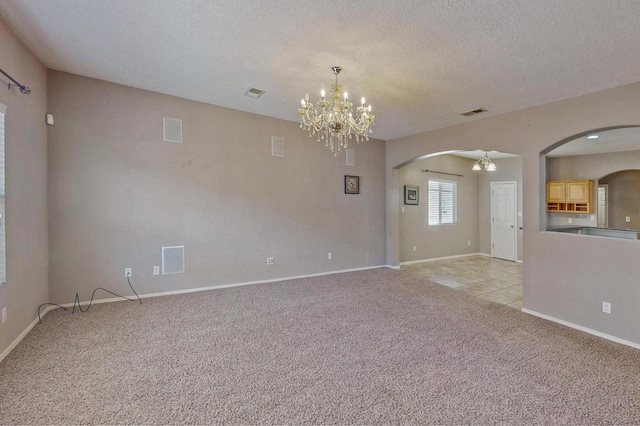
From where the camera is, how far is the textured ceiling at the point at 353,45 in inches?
84.8

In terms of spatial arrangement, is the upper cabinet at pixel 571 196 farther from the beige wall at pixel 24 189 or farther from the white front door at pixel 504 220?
the beige wall at pixel 24 189

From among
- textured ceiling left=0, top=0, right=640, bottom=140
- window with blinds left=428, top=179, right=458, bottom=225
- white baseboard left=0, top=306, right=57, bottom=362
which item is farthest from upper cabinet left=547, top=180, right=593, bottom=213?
white baseboard left=0, top=306, right=57, bottom=362

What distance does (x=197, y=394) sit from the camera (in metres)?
2.05

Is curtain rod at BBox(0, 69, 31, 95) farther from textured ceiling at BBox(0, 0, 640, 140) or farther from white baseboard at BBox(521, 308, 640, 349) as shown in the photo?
white baseboard at BBox(521, 308, 640, 349)

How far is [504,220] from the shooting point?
7715 millimetres

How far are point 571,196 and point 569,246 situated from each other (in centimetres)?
433

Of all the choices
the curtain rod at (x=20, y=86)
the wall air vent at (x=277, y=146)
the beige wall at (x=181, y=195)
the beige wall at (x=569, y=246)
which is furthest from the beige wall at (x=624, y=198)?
the curtain rod at (x=20, y=86)

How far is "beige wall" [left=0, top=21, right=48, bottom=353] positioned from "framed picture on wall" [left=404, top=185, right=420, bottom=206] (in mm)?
6518

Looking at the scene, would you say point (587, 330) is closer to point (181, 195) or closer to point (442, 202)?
point (442, 202)

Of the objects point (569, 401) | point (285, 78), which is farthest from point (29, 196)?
point (569, 401)

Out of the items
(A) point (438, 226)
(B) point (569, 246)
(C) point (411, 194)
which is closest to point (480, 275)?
(A) point (438, 226)

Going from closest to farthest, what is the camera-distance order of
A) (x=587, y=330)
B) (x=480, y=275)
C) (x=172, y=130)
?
(x=587, y=330), (x=172, y=130), (x=480, y=275)

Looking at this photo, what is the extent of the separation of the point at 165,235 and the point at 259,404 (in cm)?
307

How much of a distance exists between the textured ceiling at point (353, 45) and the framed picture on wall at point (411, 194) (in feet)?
10.8
